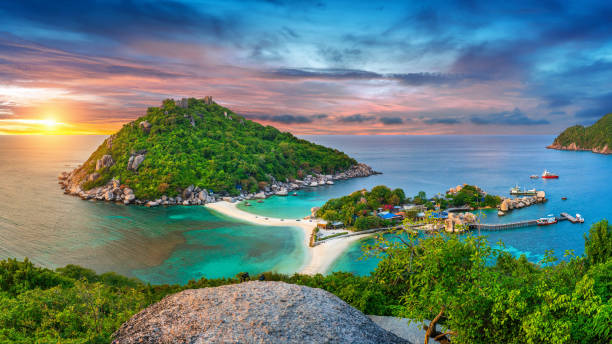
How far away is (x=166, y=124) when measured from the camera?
82250 mm

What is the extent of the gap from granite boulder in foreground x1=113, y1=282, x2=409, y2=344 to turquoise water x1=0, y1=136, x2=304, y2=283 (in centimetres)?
2179

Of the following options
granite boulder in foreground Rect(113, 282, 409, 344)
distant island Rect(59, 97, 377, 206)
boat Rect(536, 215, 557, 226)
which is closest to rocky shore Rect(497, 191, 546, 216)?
boat Rect(536, 215, 557, 226)

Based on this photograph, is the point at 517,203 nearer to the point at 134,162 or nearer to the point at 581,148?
the point at 134,162

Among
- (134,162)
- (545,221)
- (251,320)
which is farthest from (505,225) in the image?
(134,162)

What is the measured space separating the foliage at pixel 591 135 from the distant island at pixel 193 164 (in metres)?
124

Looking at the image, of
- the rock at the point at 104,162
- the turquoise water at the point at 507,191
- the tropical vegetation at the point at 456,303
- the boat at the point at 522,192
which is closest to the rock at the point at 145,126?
the rock at the point at 104,162

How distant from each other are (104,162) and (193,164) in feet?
59.8

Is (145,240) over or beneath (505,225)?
beneath

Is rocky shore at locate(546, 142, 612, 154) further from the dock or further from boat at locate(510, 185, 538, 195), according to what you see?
the dock

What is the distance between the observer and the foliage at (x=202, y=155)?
62094 millimetres

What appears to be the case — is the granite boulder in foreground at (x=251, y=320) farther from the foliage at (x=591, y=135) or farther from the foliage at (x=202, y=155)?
the foliage at (x=591, y=135)

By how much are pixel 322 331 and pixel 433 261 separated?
485 cm

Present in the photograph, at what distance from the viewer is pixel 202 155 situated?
244ft

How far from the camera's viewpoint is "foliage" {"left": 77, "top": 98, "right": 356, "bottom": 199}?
62094 millimetres
